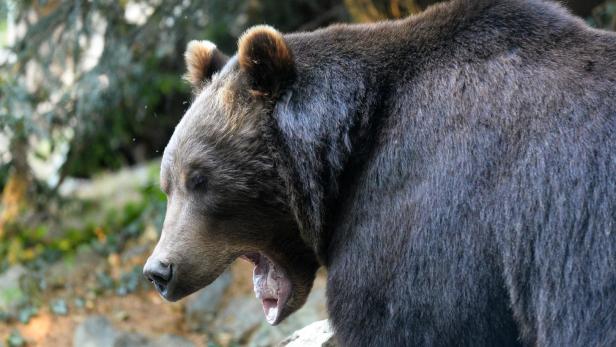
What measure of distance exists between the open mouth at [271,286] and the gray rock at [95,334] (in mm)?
3428

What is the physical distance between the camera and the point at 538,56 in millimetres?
3986

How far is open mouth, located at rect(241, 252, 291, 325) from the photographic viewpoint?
4.71 metres

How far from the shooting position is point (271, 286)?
4770 millimetres

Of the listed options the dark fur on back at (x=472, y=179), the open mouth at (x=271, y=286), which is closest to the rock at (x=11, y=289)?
the open mouth at (x=271, y=286)

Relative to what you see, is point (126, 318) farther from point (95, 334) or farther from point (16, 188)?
point (16, 188)

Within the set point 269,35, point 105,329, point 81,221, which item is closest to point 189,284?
point 269,35

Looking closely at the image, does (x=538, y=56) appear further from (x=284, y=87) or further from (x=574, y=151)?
(x=284, y=87)

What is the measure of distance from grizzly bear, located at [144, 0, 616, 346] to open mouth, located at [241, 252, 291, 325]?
0.03 feet

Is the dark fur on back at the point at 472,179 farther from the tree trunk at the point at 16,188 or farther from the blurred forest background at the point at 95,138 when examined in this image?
the tree trunk at the point at 16,188

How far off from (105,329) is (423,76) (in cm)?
492

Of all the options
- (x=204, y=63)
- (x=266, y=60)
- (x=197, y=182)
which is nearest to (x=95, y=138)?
(x=204, y=63)

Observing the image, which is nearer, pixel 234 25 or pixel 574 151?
pixel 574 151

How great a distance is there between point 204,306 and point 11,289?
1980 millimetres

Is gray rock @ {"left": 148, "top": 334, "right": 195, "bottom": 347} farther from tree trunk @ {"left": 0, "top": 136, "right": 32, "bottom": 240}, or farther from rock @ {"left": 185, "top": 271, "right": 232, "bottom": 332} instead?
tree trunk @ {"left": 0, "top": 136, "right": 32, "bottom": 240}
